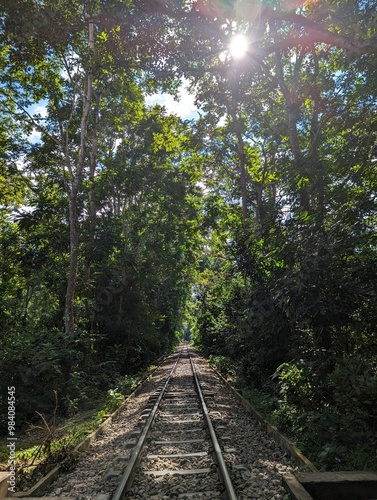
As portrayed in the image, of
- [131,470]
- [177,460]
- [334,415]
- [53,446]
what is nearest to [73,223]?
[53,446]

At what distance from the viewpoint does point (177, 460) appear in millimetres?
5457

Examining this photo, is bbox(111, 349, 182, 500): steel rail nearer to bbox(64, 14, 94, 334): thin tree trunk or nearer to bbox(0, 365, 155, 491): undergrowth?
bbox(0, 365, 155, 491): undergrowth

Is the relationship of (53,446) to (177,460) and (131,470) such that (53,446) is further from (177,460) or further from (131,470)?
(177,460)

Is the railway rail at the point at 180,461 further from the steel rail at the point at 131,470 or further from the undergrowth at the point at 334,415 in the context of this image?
the undergrowth at the point at 334,415

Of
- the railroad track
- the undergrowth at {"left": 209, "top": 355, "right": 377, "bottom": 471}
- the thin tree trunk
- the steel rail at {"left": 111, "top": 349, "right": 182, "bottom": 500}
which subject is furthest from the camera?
the thin tree trunk

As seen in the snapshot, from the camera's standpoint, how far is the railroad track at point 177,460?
439 centimetres

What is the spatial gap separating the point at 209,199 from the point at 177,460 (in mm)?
16520

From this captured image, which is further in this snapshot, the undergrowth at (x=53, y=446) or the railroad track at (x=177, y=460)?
the undergrowth at (x=53, y=446)

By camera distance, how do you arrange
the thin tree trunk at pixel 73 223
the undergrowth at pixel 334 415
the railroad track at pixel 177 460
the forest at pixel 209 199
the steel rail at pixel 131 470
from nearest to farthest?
the steel rail at pixel 131 470, the railroad track at pixel 177 460, the undergrowth at pixel 334 415, the forest at pixel 209 199, the thin tree trunk at pixel 73 223

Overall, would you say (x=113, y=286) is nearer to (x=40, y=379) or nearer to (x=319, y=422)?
(x=40, y=379)

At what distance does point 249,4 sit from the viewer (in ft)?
19.8

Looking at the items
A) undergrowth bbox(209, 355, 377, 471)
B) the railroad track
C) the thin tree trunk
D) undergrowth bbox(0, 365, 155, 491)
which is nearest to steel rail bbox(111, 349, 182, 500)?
the railroad track

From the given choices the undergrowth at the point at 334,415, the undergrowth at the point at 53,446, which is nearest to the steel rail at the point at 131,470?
the undergrowth at the point at 53,446

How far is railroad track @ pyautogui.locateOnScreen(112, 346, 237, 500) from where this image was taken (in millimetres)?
4387
